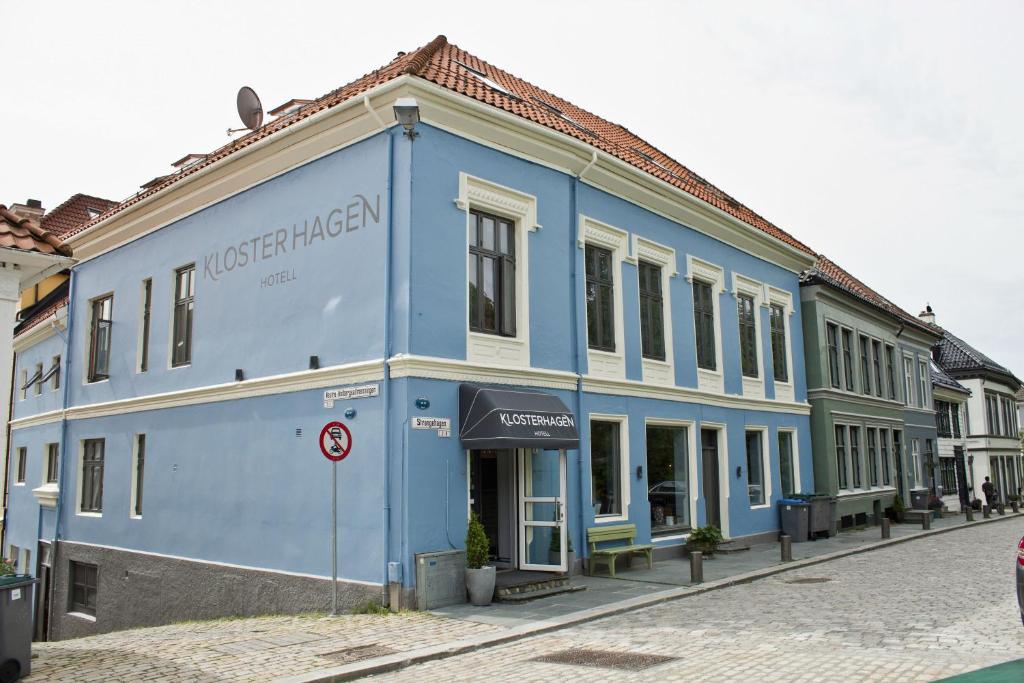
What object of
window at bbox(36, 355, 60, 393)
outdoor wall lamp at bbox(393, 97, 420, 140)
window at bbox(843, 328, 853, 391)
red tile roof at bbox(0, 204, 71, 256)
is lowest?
red tile roof at bbox(0, 204, 71, 256)

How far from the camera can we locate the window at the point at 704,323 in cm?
1978

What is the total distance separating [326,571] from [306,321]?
4027 millimetres

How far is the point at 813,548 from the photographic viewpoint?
19734 mm

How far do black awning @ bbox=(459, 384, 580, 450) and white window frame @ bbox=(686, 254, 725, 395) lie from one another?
683 centimetres

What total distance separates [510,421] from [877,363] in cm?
2192

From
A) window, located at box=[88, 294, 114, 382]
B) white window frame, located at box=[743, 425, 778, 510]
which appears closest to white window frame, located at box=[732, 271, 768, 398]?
white window frame, located at box=[743, 425, 778, 510]

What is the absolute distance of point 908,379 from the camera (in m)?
33.5

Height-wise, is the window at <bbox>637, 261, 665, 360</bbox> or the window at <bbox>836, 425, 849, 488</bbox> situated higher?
the window at <bbox>637, 261, 665, 360</bbox>

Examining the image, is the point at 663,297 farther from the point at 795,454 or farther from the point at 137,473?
the point at 137,473

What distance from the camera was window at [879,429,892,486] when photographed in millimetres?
28969

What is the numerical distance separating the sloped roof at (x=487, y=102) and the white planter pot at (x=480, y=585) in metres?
7.16

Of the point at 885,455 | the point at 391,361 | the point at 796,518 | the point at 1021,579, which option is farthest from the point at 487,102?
the point at 885,455

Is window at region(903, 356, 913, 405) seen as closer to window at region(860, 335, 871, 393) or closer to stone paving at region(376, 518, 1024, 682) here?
window at region(860, 335, 871, 393)

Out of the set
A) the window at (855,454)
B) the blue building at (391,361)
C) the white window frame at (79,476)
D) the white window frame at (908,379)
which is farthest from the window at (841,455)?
the white window frame at (79,476)
